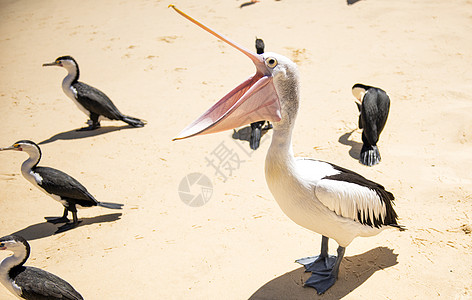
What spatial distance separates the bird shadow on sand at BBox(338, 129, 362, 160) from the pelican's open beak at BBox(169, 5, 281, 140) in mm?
2477

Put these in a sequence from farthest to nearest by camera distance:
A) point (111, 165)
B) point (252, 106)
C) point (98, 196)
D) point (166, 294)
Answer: point (111, 165), point (98, 196), point (166, 294), point (252, 106)

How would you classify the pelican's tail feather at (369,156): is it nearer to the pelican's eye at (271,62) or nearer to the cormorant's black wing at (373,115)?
the cormorant's black wing at (373,115)

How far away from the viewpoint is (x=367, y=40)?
26.0ft

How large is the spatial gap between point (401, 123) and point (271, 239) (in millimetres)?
2721

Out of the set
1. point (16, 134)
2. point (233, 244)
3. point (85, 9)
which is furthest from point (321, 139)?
point (85, 9)

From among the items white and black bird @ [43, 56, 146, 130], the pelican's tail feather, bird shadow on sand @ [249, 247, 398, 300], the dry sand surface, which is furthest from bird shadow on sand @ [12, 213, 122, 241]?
the pelican's tail feather

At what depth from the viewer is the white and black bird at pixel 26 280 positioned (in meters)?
3.11

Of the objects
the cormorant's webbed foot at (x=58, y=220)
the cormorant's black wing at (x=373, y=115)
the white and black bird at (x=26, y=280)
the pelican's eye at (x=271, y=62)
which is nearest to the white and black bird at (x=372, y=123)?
the cormorant's black wing at (x=373, y=115)

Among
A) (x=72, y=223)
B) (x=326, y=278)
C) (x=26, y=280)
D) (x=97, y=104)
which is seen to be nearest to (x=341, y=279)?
(x=326, y=278)

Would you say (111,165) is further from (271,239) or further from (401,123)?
(401,123)

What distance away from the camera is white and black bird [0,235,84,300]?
3105 millimetres

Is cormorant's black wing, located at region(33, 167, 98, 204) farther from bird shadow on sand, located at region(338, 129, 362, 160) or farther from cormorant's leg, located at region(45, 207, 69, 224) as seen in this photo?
bird shadow on sand, located at region(338, 129, 362, 160)

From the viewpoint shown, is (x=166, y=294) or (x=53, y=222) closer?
(x=166, y=294)

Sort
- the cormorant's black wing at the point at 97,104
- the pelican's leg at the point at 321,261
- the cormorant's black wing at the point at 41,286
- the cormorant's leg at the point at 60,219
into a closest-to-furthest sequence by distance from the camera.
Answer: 1. the cormorant's black wing at the point at 41,286
2. the pelican's leg at the point at 321,261
3. the cormorant's leg at the point at 60,219
4. the cormorant's black wing at the point at 97,104
